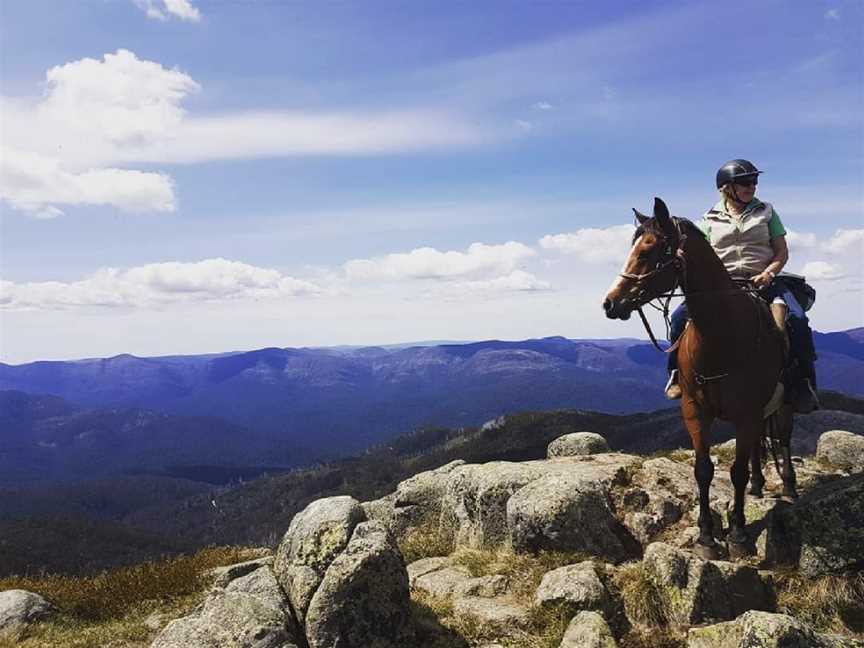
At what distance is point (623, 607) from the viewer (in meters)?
10.8

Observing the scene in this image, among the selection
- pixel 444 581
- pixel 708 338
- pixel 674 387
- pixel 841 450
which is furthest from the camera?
pixel 841 450

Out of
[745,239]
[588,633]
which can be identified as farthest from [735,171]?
[588,633]

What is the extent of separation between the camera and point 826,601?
33.5 feet

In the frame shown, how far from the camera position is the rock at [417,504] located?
22516 millimetres

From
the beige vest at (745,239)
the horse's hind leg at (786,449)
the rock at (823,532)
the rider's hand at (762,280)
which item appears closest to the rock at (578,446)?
the horse's hind leg at (786,449)

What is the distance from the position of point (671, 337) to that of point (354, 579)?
8.78 metres

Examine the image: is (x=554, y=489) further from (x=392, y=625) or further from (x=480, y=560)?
(x=392, y=625)

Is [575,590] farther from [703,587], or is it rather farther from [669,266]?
[669,266]

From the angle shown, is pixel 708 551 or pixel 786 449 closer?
pixel 708 551

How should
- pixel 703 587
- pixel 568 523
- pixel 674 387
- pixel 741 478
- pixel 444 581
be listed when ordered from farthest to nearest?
pixel 674 387
pixel 568 523
pixel 444 581
pixel 741 478
pixel 703 587

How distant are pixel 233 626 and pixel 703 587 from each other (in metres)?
8.10

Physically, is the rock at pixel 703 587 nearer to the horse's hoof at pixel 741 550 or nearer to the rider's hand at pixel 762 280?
the horse's hoof at pixel 741 550

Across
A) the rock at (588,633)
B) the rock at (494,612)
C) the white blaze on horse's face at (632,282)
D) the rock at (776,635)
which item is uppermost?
the white blaze on horse's face at (632,282)

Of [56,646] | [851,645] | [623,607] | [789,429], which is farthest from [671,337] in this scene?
[56,646]
